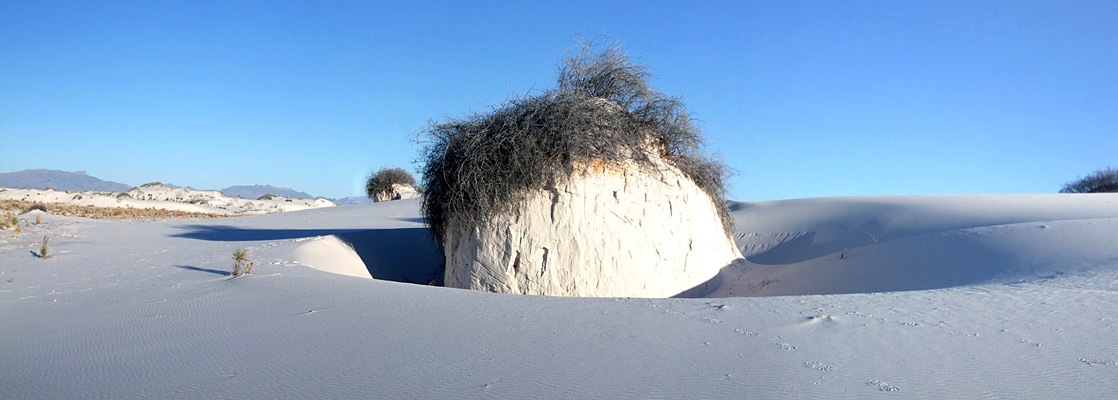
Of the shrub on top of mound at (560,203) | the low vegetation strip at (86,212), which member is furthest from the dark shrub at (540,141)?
the low vegetation strip at (86,212)

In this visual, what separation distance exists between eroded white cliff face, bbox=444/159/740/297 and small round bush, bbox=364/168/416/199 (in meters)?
27.3

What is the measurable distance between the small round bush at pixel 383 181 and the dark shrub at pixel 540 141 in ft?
86.1

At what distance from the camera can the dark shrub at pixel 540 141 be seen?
7801mm

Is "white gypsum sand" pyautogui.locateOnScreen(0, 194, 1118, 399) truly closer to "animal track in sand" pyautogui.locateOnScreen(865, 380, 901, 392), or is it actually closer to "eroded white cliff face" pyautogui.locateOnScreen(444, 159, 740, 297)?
"animal track in sand" pyautogui.locateOnScreen(865, 380, 901, 392)

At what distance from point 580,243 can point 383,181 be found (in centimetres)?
2885

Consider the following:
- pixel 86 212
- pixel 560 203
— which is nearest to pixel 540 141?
pixel 560 203

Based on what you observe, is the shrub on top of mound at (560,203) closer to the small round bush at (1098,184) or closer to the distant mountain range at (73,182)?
the small round bush at (1098,184)

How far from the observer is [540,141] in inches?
309

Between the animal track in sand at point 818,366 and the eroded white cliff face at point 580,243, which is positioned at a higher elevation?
the eroded white cliff face at point 580,243

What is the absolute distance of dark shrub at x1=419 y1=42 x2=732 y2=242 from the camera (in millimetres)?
7801

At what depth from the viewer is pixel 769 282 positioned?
1009 cm

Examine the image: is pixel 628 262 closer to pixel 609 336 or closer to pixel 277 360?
pixel 609 336

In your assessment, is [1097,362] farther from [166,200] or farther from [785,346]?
[166,200]

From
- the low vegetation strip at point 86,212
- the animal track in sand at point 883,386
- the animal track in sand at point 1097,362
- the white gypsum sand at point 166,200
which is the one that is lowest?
the animal track in sand at point 883,386
